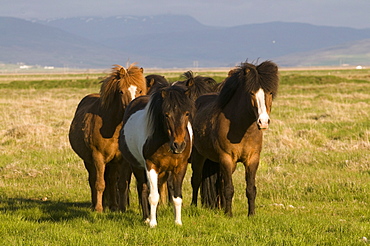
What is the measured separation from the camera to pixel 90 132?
29.1ft

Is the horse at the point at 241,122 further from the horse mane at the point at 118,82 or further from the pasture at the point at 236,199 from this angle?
the horse mane at the point at 118,82

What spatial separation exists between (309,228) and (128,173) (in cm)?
331

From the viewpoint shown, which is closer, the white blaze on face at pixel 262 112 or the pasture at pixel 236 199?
the pasture at pixel 236 199

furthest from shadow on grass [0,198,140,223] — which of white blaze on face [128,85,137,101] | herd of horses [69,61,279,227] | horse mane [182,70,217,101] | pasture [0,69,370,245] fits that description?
horse mane [182,70,217,101]

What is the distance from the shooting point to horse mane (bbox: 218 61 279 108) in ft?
24.9

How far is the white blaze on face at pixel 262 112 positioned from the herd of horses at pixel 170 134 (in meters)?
0.01

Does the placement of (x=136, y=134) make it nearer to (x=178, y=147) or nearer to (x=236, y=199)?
(x=178, y=147)

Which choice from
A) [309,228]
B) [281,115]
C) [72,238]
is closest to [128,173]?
[72,238]

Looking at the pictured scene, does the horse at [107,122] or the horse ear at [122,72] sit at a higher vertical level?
the horse ear at [122,72]

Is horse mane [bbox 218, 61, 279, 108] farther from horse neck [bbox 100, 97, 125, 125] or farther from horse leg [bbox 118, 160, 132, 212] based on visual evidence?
horse leg [bbox 118, 160, 132, 212]

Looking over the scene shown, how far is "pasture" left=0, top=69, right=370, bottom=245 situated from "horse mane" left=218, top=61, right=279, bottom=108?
71.3 inches

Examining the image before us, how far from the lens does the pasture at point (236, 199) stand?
22.1 ft

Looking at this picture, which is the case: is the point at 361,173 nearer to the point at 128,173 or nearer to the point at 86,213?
the point at 128,173

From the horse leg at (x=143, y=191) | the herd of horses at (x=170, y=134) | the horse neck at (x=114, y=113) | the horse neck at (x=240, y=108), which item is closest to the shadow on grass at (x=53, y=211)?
the horse leg at (x=143, y=191)
